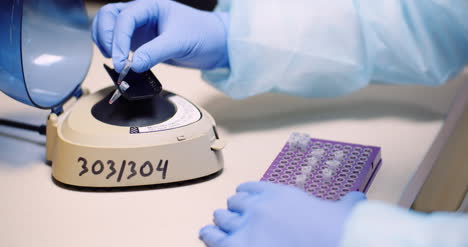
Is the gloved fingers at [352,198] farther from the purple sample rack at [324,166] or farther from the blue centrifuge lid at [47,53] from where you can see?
the blue centrifuge lid at [47,53]

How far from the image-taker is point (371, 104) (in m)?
1.03

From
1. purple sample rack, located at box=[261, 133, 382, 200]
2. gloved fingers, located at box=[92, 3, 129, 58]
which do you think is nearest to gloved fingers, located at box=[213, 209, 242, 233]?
purple sample rack, located at box=[261, 133, 382, 200]

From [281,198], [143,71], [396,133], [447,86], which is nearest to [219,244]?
[281,198]

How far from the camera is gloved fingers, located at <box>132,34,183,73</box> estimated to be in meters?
0.79

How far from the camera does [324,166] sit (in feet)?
2.46

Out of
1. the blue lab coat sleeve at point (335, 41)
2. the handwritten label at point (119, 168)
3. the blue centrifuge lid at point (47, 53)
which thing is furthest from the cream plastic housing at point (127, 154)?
the blue lab coat sleeve at point (335, 41)

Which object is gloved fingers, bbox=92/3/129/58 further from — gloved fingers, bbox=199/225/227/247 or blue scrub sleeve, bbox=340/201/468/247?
blue scrub sleeve, bbox=340/201/468/247

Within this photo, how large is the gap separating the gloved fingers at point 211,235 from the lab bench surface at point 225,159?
0.04 feet

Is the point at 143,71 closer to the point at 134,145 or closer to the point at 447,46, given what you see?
the point at 134,145

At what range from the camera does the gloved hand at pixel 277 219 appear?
0.57 metres

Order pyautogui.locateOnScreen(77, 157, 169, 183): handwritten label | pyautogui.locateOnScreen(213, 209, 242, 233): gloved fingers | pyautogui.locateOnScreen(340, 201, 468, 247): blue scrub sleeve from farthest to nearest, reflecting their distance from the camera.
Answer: pyautogui.locateOnScreen(77, 157, 169, 183): handwritten label < pyautogui.locateOnScreen(213, 209, 242, 233): gloved fingers < pyautogui.locateOnScreen(340, 201, 468, 247): blue scrub sleeve

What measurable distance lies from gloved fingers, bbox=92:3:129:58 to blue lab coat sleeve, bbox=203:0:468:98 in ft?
0.64

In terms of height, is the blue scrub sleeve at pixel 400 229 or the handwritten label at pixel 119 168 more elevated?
the blue scrub sleeve at pixel 400 229

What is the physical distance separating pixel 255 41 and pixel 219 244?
425 mm
